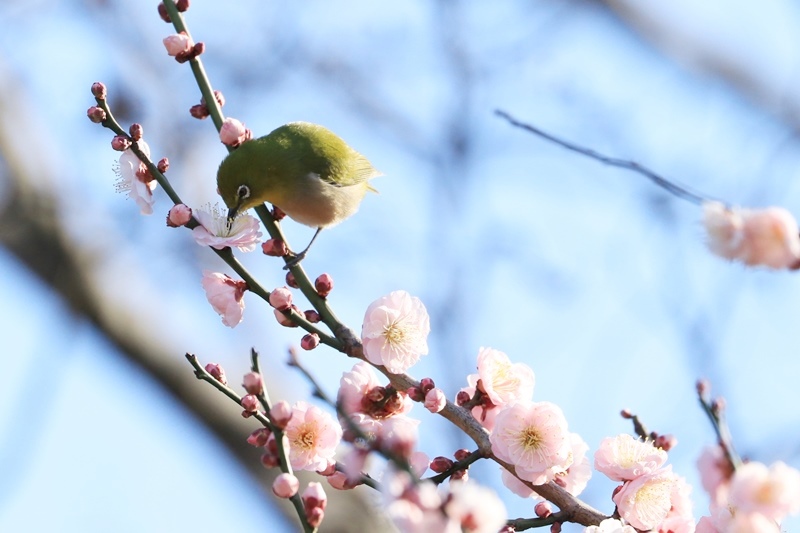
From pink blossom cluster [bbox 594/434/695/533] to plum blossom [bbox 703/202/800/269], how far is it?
603 millimetres

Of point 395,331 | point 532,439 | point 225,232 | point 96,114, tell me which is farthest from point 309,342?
point 96,114

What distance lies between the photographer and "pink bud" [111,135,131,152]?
171 cm

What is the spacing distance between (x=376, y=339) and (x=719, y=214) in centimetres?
68

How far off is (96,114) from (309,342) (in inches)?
24.2

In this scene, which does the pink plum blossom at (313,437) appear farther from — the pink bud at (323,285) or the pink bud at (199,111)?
the pink bud at (199,111)

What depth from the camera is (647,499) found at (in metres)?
1.73

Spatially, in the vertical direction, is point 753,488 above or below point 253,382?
above

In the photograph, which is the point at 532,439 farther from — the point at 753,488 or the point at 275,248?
the point at 275,248

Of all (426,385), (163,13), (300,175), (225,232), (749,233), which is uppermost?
(300,175)

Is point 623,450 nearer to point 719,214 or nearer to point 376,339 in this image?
point 376,339

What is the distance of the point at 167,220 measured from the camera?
171 cm

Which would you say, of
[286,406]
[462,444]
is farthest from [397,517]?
[462,444]

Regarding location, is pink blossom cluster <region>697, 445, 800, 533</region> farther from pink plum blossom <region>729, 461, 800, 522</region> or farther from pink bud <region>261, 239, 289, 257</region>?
pink bud <region>261, 239, 289, 257</region>

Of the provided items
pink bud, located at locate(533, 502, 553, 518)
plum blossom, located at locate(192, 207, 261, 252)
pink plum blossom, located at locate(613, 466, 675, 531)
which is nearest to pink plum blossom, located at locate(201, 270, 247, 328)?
plum blossom, located at locate(192, 207, 261, 252)
